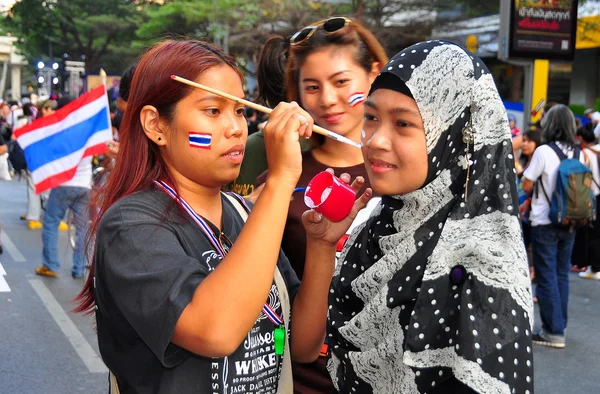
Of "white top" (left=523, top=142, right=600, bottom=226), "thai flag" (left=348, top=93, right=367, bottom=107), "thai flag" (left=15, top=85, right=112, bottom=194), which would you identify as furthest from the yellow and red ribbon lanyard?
"thai flag" (left=15, top=85, right=112, bottom=194)

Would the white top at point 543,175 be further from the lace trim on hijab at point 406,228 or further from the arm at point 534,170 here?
the lace trim on hijab at point 406,228

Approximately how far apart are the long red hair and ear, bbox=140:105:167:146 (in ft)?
0.05

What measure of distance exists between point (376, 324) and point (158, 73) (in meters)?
0.83

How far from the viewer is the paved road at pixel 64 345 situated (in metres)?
5.27

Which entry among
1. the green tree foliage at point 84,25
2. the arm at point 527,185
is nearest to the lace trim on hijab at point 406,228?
the arm at point 527,185

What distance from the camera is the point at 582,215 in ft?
21.4

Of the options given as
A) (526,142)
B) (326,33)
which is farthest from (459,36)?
(326,33)

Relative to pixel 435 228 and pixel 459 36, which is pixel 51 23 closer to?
pixel 459 36

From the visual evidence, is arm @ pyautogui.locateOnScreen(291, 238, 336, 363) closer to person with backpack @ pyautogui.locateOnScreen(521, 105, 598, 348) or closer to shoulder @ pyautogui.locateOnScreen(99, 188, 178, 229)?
shoulder @ pyautogui.locateOnScreen(99, 188, 178, 229)

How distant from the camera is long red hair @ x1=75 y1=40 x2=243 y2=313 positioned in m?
1.86

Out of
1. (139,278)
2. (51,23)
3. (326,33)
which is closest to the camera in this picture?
(139,278)

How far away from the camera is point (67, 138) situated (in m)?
8.27

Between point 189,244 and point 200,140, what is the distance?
0.84 feet

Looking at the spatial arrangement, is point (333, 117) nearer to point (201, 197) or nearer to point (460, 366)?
point (201, 197)
